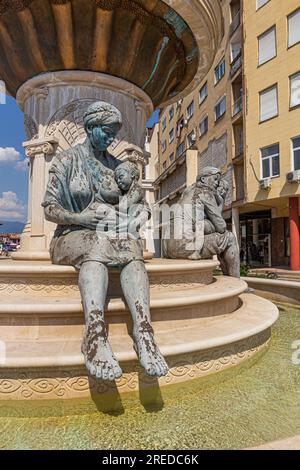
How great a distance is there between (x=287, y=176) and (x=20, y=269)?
15.9 metres

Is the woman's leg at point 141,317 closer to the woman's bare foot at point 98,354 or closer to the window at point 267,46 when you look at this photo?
the woman's bare foot at point 98,354

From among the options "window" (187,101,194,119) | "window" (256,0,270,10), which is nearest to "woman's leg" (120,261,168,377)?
"window" (256,0,270,10)

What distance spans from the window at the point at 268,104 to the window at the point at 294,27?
2245 mm

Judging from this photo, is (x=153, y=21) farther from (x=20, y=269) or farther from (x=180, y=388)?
(x=180, y=388)

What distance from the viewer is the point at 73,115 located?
445 cm

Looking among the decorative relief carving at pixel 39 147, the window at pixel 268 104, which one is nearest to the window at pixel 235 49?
the window at pixel 268 104

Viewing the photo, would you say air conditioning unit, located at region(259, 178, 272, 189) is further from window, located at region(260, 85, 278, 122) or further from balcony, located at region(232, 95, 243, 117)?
balcony, located at region(232, 95, 243, 117)

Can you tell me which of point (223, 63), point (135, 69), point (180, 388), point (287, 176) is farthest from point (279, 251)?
point (180, 388)

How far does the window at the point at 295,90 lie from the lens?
15.3 m

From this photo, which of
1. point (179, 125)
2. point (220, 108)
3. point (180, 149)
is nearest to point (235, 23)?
point (220, 108)

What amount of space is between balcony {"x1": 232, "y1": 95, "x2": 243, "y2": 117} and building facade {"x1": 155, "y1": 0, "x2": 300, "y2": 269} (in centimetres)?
8

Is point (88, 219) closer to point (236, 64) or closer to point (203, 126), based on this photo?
point (236, 64)

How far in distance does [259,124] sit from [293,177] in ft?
14.7

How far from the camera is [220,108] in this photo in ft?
72.8
